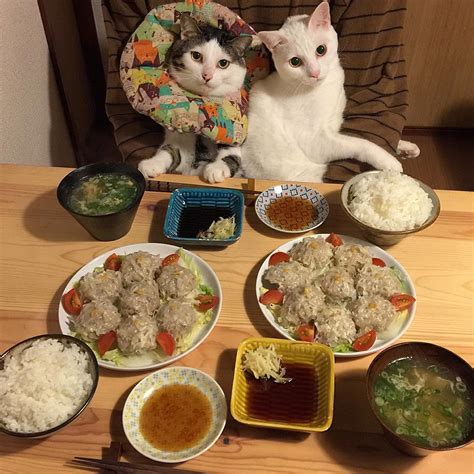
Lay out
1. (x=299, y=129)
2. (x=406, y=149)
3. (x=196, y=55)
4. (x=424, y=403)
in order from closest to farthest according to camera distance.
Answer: (x=424, y=403)
(x=196, y=55)
(x=299, y=129)
(x=406, y=149)

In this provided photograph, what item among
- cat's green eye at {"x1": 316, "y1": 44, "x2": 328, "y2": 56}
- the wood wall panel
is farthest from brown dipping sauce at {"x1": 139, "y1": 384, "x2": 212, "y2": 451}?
the wood wall panel

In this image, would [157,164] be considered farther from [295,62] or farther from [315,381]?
[315,381]

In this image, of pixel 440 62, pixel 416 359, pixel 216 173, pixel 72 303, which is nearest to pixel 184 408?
pixel 72 303

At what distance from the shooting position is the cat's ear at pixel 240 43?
81.0 inches

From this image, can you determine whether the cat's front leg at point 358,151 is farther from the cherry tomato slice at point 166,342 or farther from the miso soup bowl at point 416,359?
the cherry tomato slice at point 166,342

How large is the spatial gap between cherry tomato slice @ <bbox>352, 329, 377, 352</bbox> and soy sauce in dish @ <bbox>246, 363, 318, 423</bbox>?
5.5 inches

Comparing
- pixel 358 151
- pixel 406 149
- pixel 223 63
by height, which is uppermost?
pixel 223 63

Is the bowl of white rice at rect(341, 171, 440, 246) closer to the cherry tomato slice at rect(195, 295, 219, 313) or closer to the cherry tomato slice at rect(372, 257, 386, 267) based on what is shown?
the cherry tomato slice at rect(372, 257, 386, 267)

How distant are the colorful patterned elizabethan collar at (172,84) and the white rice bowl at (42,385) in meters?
1.16

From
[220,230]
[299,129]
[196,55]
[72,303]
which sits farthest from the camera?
[299,129]

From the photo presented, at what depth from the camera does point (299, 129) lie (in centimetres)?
225

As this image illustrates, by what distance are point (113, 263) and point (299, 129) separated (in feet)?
3.94

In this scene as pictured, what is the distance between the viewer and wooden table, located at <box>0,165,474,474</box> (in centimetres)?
107

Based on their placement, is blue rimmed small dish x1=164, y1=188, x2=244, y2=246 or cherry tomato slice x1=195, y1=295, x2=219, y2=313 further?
blue rimmed small dish x1=164, y1=188, x2=244, y2=246
